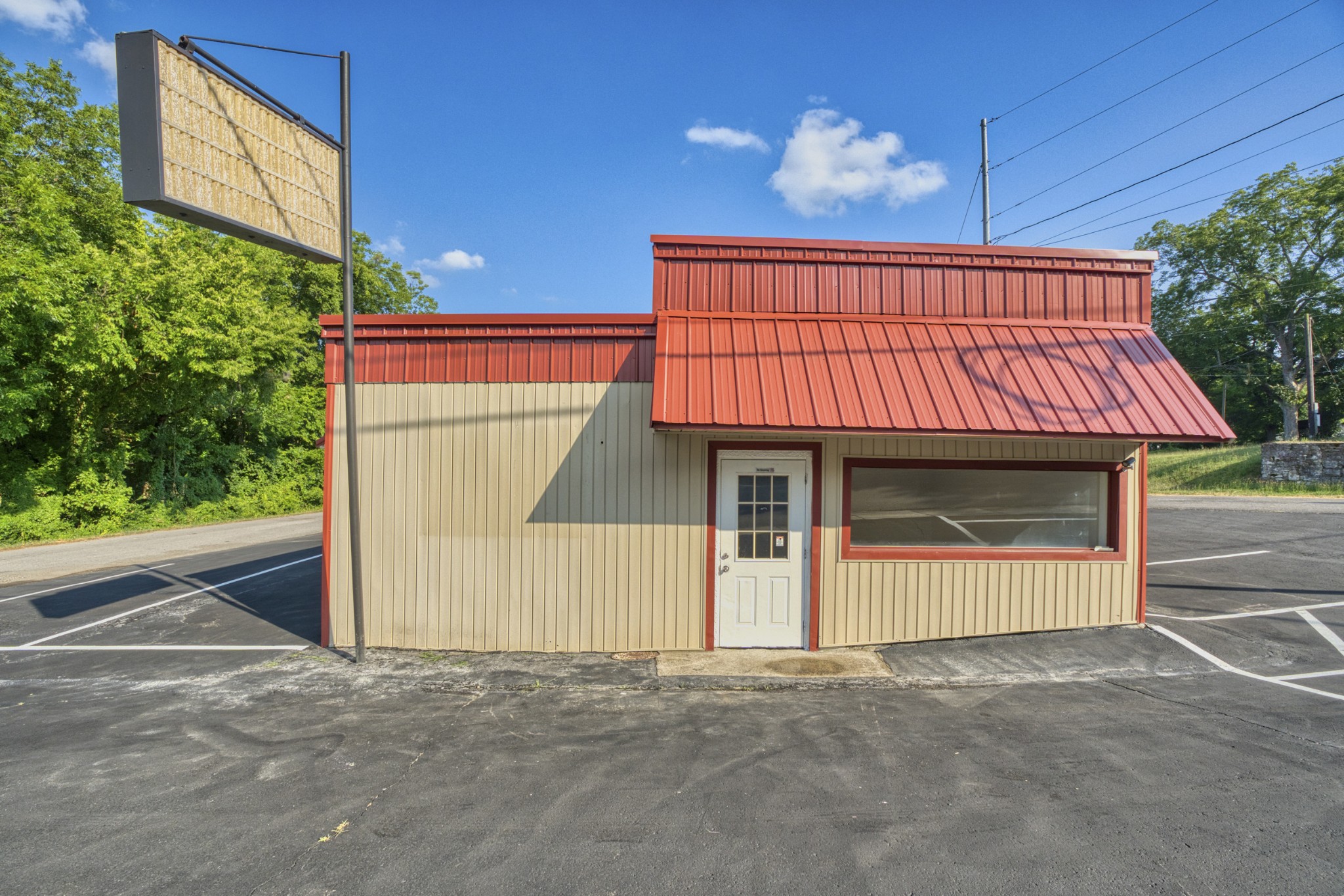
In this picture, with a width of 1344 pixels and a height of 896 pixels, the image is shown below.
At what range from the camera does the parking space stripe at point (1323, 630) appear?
6309 millimetres

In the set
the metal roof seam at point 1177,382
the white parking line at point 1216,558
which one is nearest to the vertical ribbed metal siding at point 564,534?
the metal roof seam at point 1177,382

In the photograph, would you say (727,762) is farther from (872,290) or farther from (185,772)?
(872,290)

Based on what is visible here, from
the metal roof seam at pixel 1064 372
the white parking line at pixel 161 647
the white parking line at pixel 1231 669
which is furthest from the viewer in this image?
the white parking line at pixel 161 647

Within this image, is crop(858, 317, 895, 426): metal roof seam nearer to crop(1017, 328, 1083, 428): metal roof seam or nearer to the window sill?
the window sill

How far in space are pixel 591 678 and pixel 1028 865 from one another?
3.75 m

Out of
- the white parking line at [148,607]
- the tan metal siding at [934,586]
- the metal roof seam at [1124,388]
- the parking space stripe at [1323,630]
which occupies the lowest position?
the white parking line at [148,607]

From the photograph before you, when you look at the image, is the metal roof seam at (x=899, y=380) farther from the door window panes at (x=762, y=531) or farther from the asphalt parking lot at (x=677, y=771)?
the asphalt parking lot at (x=677, y=771)

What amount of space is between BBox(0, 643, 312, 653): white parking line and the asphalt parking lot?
2.1 inches

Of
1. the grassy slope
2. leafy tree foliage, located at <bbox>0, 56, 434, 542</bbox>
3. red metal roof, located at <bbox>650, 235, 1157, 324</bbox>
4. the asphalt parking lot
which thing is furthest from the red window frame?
the grassy slope

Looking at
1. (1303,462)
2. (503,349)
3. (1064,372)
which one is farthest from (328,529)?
(1303,462)

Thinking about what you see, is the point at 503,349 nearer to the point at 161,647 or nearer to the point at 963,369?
the point at 963,369

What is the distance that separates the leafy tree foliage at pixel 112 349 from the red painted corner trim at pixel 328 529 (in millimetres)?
13565

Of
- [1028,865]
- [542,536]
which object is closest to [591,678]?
[542,536]

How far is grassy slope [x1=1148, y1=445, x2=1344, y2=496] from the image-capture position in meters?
20.8
